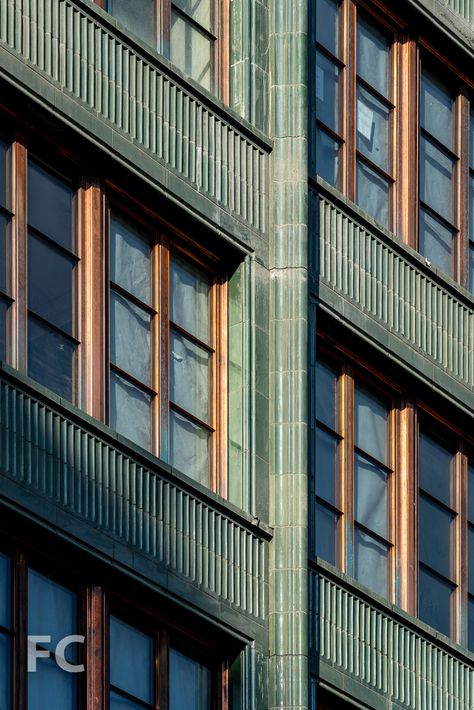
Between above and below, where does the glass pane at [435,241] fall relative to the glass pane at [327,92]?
below

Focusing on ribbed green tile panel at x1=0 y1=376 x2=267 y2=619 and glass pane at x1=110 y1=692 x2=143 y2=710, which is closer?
ribbed green tile panel at x1=0 y1=376 x2=267 y2=619

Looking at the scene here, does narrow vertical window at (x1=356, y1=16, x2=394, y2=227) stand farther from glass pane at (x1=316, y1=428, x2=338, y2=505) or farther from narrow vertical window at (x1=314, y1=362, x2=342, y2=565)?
glass pane at (x1=316, y1=428, x2=338, y2=505)

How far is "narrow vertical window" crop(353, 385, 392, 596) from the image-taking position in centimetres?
3039

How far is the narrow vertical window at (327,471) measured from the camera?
2966cm

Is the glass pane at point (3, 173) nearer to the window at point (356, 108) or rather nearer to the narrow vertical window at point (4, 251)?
the narrow vertical window at point (4, 251)

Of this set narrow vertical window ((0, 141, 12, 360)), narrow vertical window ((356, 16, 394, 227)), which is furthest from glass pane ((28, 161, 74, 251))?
narrow vertical window ((356, 16, 394, 227))

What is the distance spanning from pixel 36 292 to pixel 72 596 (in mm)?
2969

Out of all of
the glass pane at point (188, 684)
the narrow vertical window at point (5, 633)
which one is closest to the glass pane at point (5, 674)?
the narrow vertical window at point (5, 633)

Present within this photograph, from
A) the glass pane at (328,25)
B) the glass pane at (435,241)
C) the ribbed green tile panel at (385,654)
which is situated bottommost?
the ribbed green tile panel at (385,654)

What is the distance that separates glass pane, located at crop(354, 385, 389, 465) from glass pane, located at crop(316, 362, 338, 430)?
0.48 meters

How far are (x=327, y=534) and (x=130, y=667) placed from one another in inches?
167

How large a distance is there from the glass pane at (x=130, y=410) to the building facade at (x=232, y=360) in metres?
0.04

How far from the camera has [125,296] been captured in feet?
90.8

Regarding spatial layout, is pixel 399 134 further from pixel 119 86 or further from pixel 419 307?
Result: pixel 119 86
